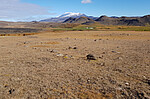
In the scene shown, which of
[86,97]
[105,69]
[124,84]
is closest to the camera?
[86,97]

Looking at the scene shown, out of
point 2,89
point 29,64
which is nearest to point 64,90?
point 2,89

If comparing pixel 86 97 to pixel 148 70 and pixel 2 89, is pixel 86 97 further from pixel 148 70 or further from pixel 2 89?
pixel 148 70

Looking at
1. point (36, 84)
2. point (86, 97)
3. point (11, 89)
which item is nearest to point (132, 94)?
point (86, 97)

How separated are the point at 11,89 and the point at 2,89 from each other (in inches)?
13.2

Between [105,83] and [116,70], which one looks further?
[116,70]

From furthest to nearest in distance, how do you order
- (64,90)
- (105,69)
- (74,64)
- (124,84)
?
(74,64)
(105,69)
(124,84)
(64,90)

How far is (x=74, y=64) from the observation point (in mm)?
9375

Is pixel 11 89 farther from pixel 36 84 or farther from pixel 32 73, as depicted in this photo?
pixel 32 73

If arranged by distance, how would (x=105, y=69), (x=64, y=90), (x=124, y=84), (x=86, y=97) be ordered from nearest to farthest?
(x=86, y=97)
(x=64, y=90)
(x=124, y=84)
(x=105, y=69)

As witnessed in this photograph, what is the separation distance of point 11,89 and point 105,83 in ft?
11.7

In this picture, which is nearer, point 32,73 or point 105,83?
point 105,83

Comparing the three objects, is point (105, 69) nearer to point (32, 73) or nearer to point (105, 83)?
point (105, 83)

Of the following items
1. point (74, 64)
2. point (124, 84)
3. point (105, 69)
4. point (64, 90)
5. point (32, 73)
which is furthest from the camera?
point (74, 64)

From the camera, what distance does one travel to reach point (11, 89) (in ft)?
19.8
